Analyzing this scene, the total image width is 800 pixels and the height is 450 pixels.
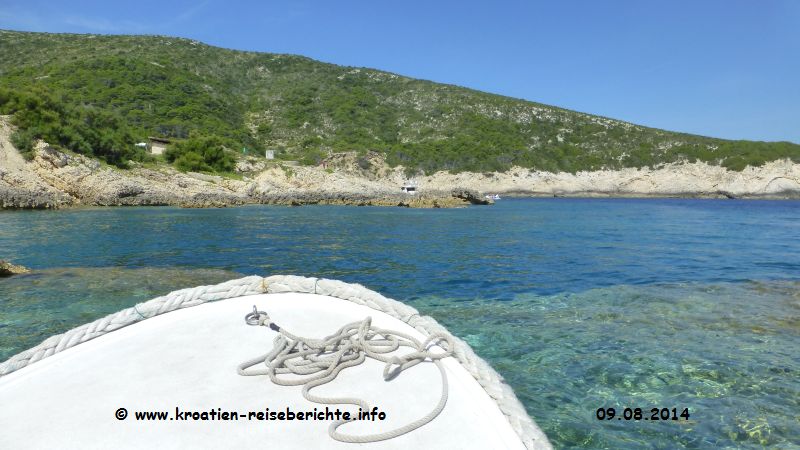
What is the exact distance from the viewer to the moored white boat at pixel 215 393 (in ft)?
7.80

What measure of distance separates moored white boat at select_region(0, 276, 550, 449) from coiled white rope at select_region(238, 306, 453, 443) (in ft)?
0.15

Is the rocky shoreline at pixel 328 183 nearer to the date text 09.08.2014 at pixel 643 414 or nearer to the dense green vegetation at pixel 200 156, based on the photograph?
the dense green vegetation at pixel 200 156

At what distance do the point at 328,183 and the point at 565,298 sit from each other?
146 ft

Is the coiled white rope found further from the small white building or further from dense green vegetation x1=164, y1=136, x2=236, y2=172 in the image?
the small white building

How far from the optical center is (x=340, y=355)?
3199mm

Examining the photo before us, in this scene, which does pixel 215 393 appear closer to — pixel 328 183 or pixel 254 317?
pixel 254 317

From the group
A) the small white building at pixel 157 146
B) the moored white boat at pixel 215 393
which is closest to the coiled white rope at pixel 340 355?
the moored white boat at pixel 215 393

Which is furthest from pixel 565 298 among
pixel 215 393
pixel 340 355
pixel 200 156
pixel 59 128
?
pixel 200 156

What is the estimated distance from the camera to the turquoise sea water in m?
4.70

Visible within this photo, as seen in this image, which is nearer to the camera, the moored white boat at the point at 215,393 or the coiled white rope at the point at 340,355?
the moored white boat at the point at 215,393

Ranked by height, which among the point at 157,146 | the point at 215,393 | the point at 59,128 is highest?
the point at 59,128

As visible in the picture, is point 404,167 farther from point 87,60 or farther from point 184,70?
point 87,60

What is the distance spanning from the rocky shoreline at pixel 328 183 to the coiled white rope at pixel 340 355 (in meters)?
37.1

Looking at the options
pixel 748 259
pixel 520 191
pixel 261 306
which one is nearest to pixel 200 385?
pixel 261 306
